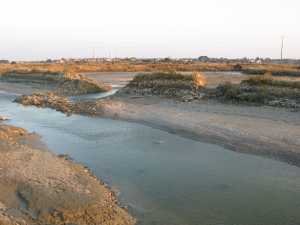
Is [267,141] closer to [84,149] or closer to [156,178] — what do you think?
[156,178]

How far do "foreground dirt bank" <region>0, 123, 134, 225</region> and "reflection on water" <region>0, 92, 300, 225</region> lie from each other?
0.64 metres

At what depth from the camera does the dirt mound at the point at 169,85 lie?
101 feet

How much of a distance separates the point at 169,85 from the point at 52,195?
2376cm

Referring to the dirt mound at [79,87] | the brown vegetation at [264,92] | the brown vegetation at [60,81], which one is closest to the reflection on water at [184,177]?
the brown vegetation at [264,92]

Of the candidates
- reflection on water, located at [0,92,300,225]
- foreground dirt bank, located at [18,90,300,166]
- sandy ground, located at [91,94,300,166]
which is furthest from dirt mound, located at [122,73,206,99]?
reflection on water, located at [0,92,300,225]

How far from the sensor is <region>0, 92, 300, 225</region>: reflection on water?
902cm

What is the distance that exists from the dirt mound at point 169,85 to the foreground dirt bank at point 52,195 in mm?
18037

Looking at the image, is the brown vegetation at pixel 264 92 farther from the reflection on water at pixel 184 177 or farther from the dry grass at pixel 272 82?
the reflection on water at pixel 184 177

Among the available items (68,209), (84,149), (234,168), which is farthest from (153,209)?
(84,149)

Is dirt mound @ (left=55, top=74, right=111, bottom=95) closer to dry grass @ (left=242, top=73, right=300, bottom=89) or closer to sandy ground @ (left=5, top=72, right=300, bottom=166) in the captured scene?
sandy ground @ (left=5, top=72, right=300, bottom=166)

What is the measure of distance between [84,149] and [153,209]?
6745 mm

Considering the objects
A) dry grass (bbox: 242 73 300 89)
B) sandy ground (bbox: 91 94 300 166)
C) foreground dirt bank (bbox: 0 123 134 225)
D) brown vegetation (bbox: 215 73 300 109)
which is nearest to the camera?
foreground dirt bank (bbox: 0 123 134 225)

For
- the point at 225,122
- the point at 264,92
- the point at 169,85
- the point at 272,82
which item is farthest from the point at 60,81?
the point at 225,122

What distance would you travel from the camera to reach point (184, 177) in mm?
11578
